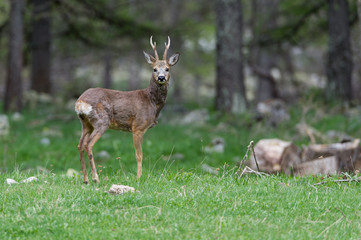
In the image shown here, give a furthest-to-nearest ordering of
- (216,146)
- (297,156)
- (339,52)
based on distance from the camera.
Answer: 1. (339,52)
2. (216,146)
3. (297,156)

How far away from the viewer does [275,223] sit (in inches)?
187

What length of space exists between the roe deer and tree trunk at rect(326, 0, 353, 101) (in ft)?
36.7

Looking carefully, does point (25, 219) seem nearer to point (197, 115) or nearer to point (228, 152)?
point (228, 152)

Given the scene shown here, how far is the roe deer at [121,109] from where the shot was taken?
584 centimetres

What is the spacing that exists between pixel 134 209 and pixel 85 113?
4.74 feet

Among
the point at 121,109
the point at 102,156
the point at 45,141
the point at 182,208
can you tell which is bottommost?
the point at 102,156

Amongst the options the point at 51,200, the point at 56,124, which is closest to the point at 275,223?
the point at 51,200

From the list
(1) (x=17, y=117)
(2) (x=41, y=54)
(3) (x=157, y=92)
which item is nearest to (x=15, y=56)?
(1) (x=17, y=117)

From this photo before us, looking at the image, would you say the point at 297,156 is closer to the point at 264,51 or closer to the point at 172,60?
the point at 172,60

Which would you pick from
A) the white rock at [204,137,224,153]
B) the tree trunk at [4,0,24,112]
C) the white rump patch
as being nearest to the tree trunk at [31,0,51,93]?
the tree trunk at [4,0,24,112]

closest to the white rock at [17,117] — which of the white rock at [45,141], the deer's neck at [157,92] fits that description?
the white rock at [45,141]

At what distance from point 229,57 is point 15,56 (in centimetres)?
691

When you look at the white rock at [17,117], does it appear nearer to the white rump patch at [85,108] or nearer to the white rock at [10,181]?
the white rock at [10,181]

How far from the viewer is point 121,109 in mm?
6082
